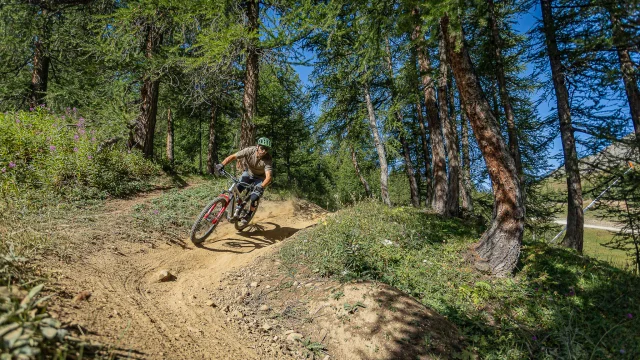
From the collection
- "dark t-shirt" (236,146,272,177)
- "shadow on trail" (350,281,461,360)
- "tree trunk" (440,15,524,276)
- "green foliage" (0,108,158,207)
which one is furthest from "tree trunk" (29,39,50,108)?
"shadow on trail" (350,281,461,360)

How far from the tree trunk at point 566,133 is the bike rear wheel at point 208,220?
9786mm

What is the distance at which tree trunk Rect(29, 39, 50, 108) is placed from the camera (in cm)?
1286

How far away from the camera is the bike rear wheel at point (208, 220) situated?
6.35 m

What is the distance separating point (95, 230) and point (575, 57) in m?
13.0

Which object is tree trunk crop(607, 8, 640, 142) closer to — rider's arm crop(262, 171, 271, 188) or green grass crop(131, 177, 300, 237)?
rider's arm crop(262, 171, 271, 188)

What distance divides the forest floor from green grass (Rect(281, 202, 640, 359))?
21.5 inches

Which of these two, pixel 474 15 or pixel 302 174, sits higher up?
pixel 474 15

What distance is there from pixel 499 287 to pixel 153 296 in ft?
18.6

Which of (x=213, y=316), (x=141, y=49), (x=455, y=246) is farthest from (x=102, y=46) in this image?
(x=455, y=246)

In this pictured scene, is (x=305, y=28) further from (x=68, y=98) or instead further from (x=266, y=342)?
(x=68, y=98)

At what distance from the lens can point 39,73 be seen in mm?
13312

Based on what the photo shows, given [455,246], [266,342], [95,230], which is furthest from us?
[455,246]

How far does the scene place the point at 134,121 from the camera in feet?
36.1

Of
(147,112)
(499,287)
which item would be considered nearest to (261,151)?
(499,287)
